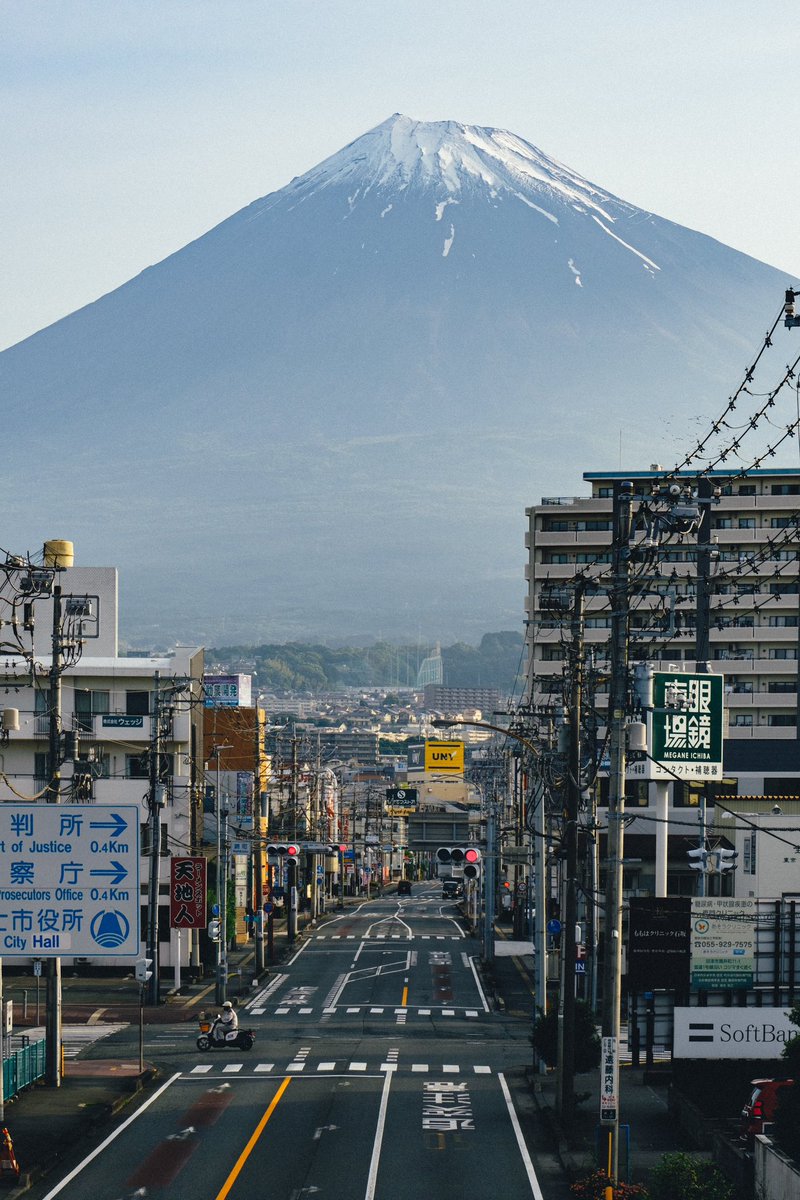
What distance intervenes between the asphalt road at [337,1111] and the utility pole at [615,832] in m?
2.05

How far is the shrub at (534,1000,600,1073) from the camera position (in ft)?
146

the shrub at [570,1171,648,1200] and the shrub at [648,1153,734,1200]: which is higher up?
the shrub at [648,1153,734,1200]

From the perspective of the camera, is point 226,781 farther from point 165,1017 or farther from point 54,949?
point 54,949

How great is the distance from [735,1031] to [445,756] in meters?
70.7

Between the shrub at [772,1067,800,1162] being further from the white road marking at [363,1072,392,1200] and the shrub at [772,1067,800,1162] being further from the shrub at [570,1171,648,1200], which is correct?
the white road marking at [363,1072,392,1200]

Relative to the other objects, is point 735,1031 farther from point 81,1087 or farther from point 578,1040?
point 81,1087

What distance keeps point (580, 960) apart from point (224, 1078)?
17.7 m

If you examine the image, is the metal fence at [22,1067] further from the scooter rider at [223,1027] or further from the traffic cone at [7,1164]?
the scooter rider at [223,1027]

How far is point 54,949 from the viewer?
1444 inches

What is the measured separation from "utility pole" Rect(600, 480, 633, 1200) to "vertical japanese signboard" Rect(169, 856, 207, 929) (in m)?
38.1

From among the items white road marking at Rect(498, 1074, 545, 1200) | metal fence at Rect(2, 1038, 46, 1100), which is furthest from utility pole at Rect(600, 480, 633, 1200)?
metal fence at Rect(2, 1038, 46, 1100)

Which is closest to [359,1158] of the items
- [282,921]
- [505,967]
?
[505,967]

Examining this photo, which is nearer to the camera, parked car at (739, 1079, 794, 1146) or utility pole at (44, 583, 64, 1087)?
parked car at (739, 1079, 794, 1146)

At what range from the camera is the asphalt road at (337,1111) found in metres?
33.1
